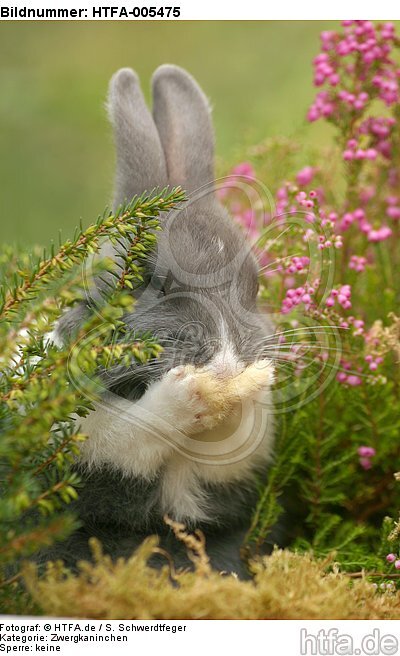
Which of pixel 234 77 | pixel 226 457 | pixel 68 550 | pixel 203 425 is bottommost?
pixel 68 550

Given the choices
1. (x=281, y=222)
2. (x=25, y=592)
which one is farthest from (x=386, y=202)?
(x=25, y=592)

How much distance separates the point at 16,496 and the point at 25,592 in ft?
1.30

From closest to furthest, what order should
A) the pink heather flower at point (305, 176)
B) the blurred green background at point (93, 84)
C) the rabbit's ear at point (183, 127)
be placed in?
1. the rabbit's ear at point (183, 127)
2. the pink heather flower at point (305, 176)
3. the blurred green background at point (93, 84)

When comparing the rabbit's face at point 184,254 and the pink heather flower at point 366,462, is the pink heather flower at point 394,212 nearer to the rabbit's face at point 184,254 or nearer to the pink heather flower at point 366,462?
the rabbit's face at point 184,254

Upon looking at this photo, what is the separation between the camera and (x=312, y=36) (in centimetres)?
520

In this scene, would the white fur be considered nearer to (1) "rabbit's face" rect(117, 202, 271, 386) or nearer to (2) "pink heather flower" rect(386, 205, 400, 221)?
(1) "rabbit's face" rect(117, 202, 271, 386)

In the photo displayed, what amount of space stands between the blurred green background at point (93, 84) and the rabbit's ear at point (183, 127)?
1.85 metres

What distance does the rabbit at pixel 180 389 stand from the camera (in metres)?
2.00

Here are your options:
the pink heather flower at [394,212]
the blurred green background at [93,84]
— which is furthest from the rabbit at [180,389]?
the blurred green background at [93,84]

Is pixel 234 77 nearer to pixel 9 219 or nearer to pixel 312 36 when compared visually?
pixel 312 36

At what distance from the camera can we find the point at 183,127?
248cm

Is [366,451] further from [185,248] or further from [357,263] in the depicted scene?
[185,248]

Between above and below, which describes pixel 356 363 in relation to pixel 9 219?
below
